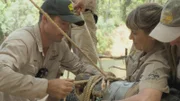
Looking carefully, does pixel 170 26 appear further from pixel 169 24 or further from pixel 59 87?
pixel 59 87

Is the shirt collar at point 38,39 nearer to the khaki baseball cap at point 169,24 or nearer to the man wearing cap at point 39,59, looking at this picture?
the man wearing cap at point 39,59

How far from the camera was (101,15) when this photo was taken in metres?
11.5

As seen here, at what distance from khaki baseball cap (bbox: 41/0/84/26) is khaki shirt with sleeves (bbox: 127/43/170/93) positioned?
A: 422 millimetres

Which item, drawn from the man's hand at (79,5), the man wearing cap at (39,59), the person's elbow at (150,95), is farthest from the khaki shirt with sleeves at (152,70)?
the man's hand at (79,5)

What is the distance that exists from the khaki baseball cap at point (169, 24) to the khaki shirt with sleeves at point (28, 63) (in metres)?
0.61

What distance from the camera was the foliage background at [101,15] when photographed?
25.8 ft

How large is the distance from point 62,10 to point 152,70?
640 millimetres

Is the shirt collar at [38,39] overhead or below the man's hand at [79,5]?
below

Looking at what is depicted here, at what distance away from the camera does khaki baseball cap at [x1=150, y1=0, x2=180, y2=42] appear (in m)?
1.36

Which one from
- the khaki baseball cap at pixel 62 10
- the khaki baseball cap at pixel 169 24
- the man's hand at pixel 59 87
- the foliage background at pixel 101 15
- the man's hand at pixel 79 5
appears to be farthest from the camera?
the foliage background at pixel 101 15

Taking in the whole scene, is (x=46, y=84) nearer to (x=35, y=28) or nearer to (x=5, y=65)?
(x=5, y=65)

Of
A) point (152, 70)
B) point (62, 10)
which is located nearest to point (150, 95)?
point (152, 70)

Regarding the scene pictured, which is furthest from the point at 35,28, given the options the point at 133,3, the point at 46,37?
the point at 133,3

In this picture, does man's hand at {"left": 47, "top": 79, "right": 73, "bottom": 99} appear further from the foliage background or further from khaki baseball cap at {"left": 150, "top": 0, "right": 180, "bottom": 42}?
the foliage background
